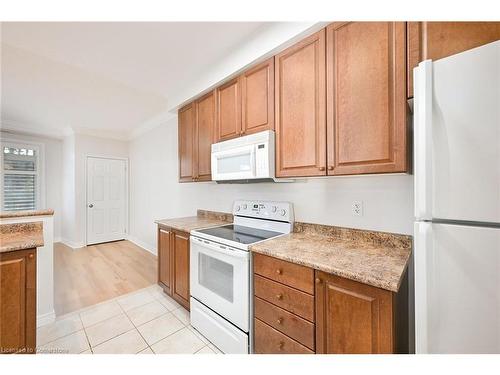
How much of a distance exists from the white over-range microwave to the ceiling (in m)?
0.81

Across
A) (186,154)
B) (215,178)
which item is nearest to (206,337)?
(215,178)

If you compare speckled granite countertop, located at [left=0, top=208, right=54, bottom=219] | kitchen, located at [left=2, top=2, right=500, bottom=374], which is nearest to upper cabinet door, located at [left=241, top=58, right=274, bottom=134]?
kitchen, located at [left=2, top=2, right=500, bottom=374]

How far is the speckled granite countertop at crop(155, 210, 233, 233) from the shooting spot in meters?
2.18

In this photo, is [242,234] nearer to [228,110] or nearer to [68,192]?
[228,110]

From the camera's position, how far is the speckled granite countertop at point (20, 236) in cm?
129

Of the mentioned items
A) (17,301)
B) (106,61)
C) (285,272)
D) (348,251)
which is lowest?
(17,301)

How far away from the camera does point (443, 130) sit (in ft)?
2.53

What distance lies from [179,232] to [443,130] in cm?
205

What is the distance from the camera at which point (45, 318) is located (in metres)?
1.94

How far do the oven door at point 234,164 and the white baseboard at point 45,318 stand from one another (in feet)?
6.39

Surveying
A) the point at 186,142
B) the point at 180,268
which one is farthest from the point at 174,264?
the point at 186,142

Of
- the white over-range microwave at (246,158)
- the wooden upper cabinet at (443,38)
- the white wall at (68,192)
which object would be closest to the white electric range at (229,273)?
the white over-range microwave at (246,158)

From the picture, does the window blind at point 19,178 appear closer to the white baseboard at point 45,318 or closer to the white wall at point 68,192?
the white wall at point 68,192

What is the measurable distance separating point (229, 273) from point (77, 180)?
426 cm
